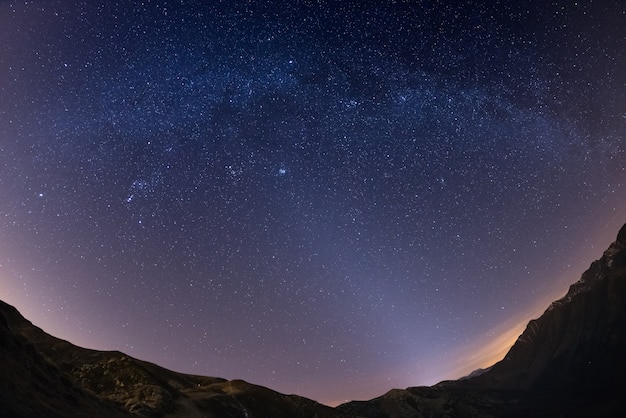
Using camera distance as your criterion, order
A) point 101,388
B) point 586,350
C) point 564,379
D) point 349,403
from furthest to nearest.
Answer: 1. point 586,350
2. point 349,403
3. point 564,379
4. point 101,388

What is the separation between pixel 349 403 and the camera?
529 ft

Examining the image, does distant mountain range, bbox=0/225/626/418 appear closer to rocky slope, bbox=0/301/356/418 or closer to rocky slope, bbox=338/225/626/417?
rocky slope, bbox=0/301/356/418

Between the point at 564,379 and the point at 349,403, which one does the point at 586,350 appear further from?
the point at 349,403

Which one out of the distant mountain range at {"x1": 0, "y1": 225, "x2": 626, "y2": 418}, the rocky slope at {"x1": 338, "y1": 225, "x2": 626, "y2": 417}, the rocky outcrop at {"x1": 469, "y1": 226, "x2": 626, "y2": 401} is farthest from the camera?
the rocky outcrop at {"x1": 469, "y1": 226, "x2": 626, "y2": 401}

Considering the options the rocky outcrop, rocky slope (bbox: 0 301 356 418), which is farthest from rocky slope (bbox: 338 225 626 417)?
rocky slope (bbox: 0 301 356 418)

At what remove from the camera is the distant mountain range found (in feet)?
110

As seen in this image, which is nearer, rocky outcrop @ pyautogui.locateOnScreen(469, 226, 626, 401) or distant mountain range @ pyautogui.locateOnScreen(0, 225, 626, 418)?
distant mountain range @ pyautogui.locateOnScreen(0, 225, 626, 418)

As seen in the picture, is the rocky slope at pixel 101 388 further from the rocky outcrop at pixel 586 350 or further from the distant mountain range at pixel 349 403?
the rocky outcrop at pixel 586 350

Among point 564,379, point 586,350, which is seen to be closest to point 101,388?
point 564,379

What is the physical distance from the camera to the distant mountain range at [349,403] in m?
33.6

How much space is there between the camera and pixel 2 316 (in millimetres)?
36375

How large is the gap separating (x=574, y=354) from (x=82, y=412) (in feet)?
638

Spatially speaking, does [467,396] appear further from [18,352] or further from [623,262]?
[18,352]

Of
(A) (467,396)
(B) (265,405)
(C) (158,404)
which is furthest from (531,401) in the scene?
(C) (158,404)
